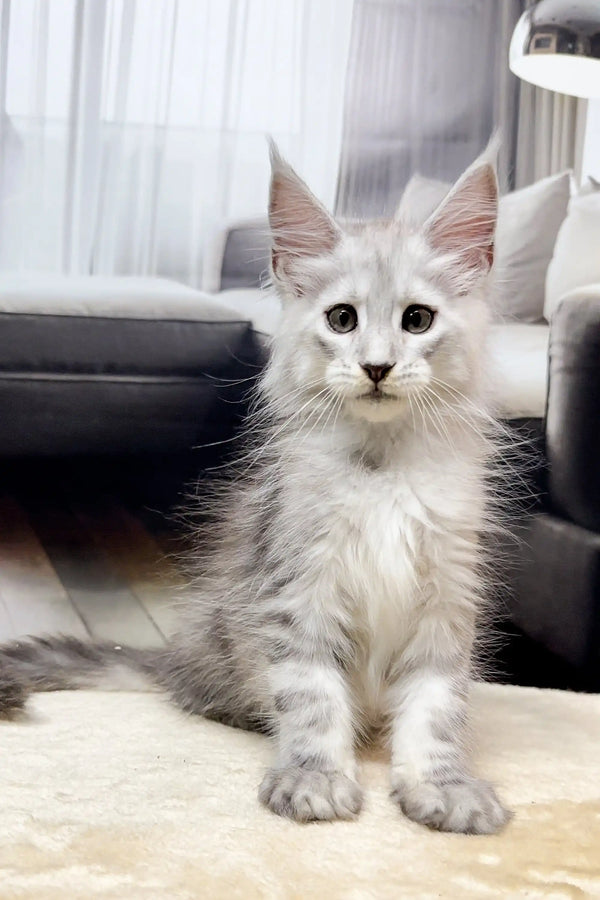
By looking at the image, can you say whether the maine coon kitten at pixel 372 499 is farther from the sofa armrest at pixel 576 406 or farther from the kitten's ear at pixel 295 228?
the sofa armrest at pixel 576 406

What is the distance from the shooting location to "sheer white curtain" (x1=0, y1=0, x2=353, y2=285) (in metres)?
3.42

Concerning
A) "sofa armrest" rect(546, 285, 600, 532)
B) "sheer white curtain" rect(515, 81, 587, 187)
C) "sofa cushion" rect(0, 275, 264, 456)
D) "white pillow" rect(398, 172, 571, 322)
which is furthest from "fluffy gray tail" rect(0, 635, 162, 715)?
"sheer white curtain" rect(515, 81, 587, 187)

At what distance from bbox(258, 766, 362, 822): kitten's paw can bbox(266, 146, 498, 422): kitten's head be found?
0.40 meters

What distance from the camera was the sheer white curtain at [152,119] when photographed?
3.42 m

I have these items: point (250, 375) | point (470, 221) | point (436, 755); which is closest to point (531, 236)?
point (250, 375)

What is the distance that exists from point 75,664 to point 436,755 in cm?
57

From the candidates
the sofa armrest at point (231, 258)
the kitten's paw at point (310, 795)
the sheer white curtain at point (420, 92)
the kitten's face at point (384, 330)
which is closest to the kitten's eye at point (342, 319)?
the kitten's face at point (384, 330)

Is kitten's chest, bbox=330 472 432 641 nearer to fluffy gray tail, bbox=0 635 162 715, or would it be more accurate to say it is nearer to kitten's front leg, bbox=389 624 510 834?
kitten's front leg, bbox=389 624 510 834

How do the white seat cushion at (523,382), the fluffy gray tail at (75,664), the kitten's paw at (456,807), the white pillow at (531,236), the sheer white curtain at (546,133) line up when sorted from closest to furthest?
1. the kitten's paw at (456,807)
2. the fluffy gray tail at (75,664)
3. the white seat cushion at (523,382)
4. the white pillow at (531,236)
5. the sheer white curtain at (546,133)

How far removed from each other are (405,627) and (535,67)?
2.04 metres

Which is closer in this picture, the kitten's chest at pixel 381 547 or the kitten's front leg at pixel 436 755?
the kitten's front leg at pixel 436 755

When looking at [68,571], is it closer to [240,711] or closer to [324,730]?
[240,711]

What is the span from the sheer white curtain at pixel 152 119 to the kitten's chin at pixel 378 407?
2552mm

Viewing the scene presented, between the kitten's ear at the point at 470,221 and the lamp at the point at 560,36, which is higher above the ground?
the lamp at the point at 560,36
